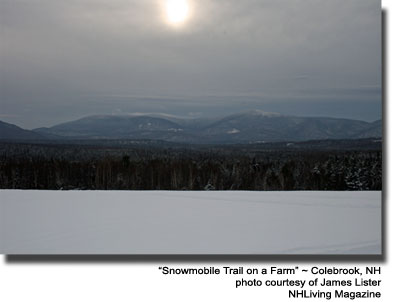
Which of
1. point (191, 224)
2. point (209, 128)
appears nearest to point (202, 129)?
point (209, 128)

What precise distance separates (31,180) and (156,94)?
2.01 m

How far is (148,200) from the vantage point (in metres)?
4.20

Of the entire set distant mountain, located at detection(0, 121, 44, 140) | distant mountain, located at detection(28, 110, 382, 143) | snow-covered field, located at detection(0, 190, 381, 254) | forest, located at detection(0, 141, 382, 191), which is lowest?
snow-covered field, located at detection(0, 190, 381, 254)

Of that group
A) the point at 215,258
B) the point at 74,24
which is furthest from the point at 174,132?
the point at 215,258

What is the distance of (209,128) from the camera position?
17.9ft

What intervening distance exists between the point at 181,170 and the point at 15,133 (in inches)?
87.9

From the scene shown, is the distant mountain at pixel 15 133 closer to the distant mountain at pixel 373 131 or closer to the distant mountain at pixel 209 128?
the distant mountain at pixel 209 128

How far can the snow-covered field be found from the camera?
3211 millimetres

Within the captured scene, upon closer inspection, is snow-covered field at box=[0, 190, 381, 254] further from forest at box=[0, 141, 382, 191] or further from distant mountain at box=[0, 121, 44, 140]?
distant mountain at box=[0, 121, 44, 140]

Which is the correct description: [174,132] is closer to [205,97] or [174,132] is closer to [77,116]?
[205,97]

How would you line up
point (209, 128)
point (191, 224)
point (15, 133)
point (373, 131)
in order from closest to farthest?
point (191, 224), point (373, 131), point (15, 133), point (209, 128)

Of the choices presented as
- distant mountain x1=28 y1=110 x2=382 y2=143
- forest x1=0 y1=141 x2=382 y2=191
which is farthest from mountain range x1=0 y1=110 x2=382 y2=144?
forest x1=0 y1=141 x2=382 y2=191

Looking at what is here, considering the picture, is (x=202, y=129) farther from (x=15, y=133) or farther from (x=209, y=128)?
(x=15, y=133)

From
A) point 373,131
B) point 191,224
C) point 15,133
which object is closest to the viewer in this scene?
point 191,224
